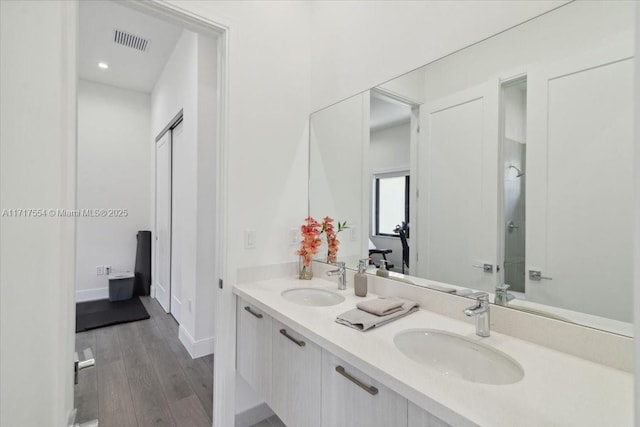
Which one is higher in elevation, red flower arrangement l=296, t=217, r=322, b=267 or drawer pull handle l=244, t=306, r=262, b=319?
red flower arrangement l=296, t=217, r=322, b=267

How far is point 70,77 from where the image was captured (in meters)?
0.66

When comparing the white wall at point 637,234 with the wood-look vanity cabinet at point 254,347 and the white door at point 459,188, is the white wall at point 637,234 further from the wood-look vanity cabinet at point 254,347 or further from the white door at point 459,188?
the wood-look vanity cabinet at point 254,347

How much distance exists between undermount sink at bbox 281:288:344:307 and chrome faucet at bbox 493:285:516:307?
0.78 m

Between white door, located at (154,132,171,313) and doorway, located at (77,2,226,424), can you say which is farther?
white door, located at (154,132,171,313)

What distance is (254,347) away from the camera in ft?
5.10

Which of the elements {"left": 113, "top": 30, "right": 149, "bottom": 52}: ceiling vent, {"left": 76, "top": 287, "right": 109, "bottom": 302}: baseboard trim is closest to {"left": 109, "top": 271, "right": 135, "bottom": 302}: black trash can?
{"left": 76, "top": 287, "right": 109, "bottom": 302}: baseboard trim

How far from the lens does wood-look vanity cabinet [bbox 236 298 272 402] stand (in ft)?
4.71

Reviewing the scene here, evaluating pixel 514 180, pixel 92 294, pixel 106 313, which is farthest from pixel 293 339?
pixel 92 294

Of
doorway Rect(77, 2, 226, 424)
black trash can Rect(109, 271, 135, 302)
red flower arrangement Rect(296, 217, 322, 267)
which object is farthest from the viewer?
black trash can Rect(109, 271, 135, 302)

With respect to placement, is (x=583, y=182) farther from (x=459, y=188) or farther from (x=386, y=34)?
(x=386, y=34)

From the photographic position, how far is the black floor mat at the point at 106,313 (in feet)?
10.9

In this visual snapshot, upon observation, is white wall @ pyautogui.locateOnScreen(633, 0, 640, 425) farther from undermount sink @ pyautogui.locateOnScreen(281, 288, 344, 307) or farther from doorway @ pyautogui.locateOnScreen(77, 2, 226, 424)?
doorway @ pyautogui.locateOnScreen(77, 2, 226, 424)

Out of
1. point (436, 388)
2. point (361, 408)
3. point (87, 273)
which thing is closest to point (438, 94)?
point (436, 388)

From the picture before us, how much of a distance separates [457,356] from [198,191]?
2.32 m
